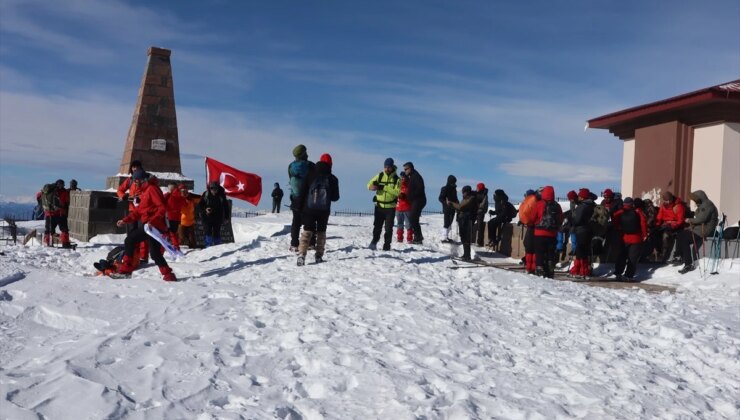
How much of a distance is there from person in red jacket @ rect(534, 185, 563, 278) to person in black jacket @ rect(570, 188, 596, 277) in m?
0.85

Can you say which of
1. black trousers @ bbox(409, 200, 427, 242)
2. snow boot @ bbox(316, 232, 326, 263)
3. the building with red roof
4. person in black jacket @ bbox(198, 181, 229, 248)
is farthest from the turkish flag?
the building with red roof

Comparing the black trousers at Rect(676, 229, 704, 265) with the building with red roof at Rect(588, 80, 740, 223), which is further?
the building with red roof at Rect(588, 80, 740, 223)

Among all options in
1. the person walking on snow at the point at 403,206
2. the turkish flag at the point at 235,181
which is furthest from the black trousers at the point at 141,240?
the turkish flag at the point at 235,181

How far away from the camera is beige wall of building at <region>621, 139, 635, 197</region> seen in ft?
54.6

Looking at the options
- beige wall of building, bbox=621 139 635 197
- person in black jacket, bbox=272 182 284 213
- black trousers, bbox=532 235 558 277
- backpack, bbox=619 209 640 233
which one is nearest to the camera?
black trousers, bbox=532 235 558 277

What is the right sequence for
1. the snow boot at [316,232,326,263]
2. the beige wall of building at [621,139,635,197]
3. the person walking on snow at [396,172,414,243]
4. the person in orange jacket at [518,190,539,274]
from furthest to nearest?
the beige wall of building at [621,139,635,197] → the person walking on snow at [396,172,414,243] → the person in orange jacket at [518,190,539,274] → the snow boot at [316,232,326,263]

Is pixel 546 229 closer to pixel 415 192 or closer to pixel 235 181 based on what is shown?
pixel 415 192

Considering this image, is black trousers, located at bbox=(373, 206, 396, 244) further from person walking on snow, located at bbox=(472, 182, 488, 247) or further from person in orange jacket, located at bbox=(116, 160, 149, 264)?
person in orange jacket, located at bbox=(116, 160, 149, 264)

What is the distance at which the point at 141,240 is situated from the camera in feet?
27.2

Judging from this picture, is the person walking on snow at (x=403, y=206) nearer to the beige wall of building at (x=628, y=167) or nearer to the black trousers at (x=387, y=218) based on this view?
the black trousers at (x=387, y=218)

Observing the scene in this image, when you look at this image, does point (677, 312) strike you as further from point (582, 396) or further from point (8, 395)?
point (8, 395)

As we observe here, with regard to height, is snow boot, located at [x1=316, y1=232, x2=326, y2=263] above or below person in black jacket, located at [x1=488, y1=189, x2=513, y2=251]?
below

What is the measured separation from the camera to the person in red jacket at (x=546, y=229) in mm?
9859

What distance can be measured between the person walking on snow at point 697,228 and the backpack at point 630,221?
3.64ft
